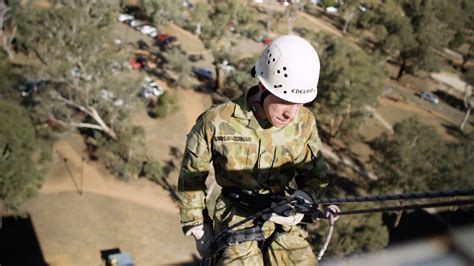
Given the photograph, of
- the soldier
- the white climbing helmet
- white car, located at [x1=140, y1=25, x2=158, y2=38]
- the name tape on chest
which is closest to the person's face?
the soldier

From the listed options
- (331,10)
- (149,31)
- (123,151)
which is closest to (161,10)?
(149,31)

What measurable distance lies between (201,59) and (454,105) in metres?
26.0

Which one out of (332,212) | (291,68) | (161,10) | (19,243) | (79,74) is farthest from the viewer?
(161,10)

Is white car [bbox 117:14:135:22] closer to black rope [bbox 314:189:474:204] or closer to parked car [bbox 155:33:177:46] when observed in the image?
parked car [bbox 155:33:177:46]

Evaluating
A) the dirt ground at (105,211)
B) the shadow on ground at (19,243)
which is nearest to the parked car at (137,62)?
the dirt ground at (105,211)

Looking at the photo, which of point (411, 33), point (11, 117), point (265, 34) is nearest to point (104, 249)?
point (11, 117)

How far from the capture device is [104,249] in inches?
918

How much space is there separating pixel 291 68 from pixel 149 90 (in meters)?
32.3

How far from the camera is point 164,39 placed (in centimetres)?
4478

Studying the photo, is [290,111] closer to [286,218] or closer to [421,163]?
[286,218]

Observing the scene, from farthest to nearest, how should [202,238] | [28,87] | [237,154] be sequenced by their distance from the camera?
[28,87], [202,238], [237,154]

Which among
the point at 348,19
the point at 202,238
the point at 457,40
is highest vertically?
the point at 202,238

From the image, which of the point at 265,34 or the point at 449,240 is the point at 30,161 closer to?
the point at 449,240

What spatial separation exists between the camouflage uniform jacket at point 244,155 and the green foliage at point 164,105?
28801mm
